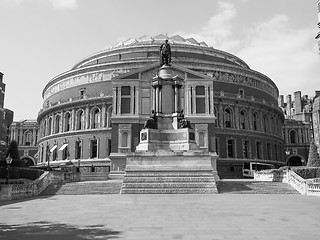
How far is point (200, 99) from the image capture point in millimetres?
46469

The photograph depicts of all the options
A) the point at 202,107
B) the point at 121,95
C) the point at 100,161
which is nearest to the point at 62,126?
the point at 100,161

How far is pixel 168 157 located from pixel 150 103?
20.6 metres

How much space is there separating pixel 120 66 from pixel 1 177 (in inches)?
1257

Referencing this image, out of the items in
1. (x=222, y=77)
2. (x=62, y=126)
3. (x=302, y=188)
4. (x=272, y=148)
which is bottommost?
(x=302, y=188)

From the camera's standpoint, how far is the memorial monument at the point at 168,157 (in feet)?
80.9

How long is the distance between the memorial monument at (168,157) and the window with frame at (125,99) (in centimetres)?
1486

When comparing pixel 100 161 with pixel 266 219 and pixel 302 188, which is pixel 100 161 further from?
pixel 266 219

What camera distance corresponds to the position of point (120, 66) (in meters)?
58.3

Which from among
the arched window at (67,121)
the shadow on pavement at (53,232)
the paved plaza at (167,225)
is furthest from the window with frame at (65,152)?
the shadow on pavement at (53,232)

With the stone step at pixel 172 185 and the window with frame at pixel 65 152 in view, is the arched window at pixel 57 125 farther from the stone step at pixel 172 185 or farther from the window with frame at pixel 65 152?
the stone step at pixel 172 185

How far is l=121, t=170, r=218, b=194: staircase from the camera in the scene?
24.2 meters

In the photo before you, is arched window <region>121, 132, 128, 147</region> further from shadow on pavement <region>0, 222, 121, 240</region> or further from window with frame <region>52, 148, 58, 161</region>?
shadow on pavement <region>0, 222, 121, 240</region>

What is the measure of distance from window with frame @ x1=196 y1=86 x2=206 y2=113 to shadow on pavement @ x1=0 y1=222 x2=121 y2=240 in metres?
36.7

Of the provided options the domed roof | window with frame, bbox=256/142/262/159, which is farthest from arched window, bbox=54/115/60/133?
window with frame, bbox=256/142/262/159
